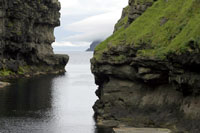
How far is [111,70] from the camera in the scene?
88.7 meters

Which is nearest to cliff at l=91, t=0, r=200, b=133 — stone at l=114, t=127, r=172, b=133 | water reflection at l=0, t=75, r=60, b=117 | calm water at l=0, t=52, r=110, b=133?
stone at l=114, t=127, r=172, b=133

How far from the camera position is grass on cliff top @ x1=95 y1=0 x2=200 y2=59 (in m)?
74.3

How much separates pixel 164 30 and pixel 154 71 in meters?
10.0

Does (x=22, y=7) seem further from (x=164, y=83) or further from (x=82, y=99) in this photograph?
(x=164, y=83)

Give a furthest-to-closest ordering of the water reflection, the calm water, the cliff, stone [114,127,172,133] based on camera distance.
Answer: the water reflection → the calm water → stone [114,127,172,133] → the cliff

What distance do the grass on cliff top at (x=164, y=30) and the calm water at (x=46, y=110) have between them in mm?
17083

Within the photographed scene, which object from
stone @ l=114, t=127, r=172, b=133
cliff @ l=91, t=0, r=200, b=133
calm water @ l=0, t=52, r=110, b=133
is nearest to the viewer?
cliff @ l=91, t=0, r=200, b=133

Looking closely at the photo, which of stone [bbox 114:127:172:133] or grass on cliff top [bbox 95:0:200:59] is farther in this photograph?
grass on cliff top [bbox 95:0:200:59]

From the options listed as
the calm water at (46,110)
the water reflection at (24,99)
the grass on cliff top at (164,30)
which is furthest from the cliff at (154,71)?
the water reflection at (24,99)

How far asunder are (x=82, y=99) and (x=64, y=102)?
8.16m

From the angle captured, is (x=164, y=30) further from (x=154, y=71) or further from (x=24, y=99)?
(x=24, y=99)

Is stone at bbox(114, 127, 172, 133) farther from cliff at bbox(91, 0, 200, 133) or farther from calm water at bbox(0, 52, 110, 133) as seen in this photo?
calm water at bbox(0, 52, 110, 133)

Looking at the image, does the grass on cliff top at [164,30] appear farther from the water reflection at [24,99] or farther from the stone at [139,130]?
the water reflection at [24,99]

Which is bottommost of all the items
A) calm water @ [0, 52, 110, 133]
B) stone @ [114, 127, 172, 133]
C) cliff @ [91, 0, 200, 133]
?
calm water @ [0, 52, 110, 133]
